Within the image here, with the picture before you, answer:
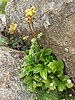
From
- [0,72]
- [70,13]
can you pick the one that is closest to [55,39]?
[70,13]

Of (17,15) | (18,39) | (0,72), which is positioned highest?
(17,15)

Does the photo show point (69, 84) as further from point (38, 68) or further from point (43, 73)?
point (38, 68)

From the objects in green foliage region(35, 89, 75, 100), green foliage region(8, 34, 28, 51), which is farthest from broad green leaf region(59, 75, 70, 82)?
green foliage region(8, 34, 28, 51)

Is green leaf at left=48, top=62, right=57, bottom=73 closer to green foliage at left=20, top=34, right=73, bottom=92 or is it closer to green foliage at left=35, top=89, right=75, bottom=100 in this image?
green foliage at left=20, top=34, right=73, bottom=92

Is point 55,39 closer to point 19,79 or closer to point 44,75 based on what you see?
point 44,75

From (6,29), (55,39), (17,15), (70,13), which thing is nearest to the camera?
(70,13)
